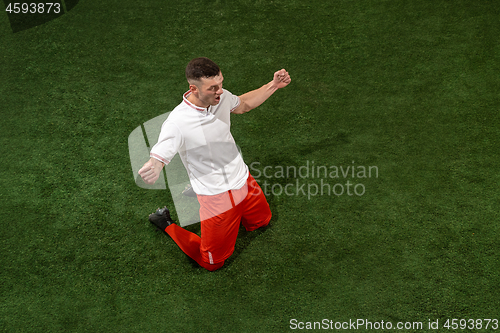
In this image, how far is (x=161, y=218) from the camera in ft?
11.7

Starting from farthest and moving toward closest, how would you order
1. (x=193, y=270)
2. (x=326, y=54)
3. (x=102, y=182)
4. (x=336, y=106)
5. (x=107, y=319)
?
1. (x=326, y=54)
2. (x=336, y=106)
3. (x=102, y=182)
4. (x=193, y=270)
5. (x=107, y=319)

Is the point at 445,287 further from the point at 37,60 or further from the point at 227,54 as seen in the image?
the point at 37,60

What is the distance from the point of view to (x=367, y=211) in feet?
12.0

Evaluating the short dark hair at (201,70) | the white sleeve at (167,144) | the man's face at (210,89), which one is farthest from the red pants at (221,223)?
the short dark hair at (201,70)

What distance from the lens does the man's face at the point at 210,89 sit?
2525mm

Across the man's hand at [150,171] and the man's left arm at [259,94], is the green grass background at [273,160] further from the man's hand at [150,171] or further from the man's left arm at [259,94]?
the man's hand at [150,171]

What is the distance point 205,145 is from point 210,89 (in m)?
0.41

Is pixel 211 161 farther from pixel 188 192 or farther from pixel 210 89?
pixel 188 192

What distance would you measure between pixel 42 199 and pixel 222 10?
10.7 feet

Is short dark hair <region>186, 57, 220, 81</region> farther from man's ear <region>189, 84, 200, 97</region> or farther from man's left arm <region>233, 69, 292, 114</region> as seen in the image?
man's left arm <region>233, 69, 292, 114</region>

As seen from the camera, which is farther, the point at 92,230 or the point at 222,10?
the point at 222,10

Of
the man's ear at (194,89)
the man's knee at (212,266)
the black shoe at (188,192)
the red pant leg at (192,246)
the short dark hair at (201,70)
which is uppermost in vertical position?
the short dark hair at (201,70)

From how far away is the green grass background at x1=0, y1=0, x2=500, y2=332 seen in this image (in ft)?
10.7

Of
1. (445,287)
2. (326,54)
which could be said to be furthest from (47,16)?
(445,287)
